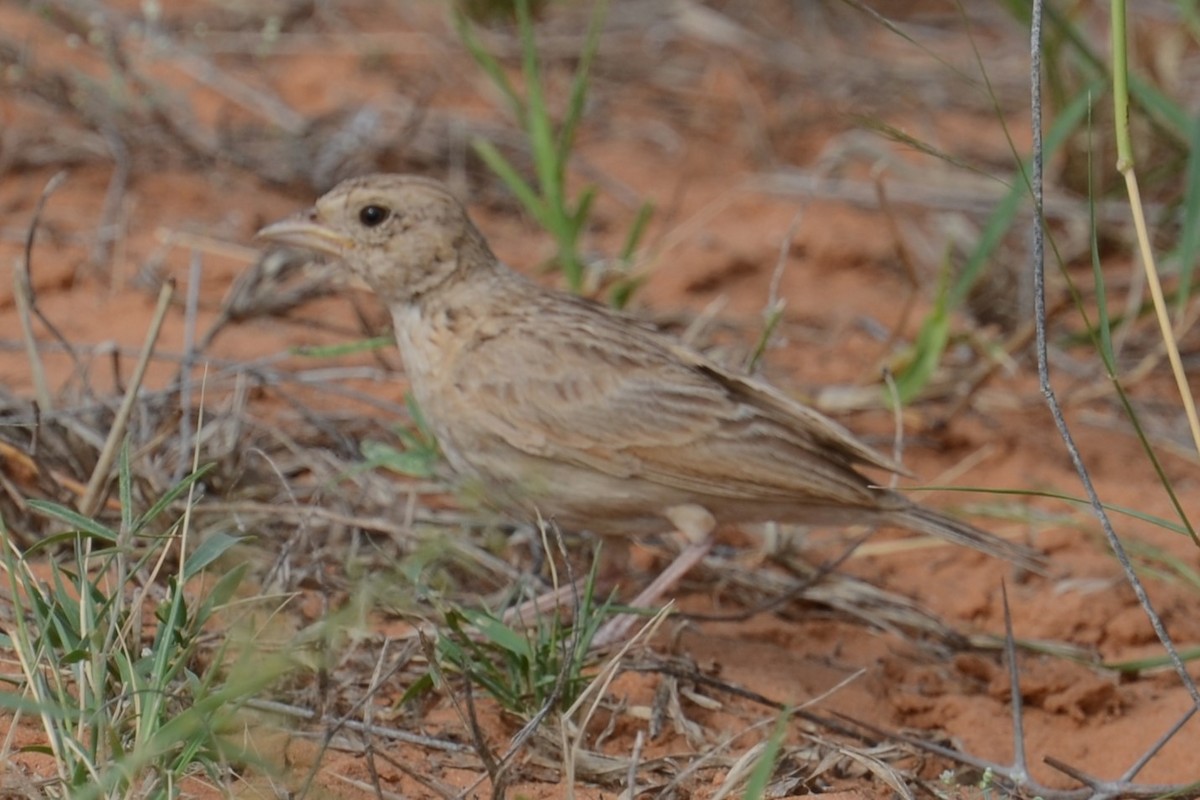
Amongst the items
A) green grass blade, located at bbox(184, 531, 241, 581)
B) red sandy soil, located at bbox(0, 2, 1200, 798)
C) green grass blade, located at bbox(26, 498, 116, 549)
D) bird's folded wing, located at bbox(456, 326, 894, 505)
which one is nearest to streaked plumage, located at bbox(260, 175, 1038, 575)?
bird's folded wing, located at bbox(456, 326, 894, 505)

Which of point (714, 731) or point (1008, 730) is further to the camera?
point (1008, 730)

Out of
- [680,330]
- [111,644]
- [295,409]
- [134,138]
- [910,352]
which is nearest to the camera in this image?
[111,644]

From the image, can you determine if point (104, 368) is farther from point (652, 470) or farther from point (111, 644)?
point (111, 644)

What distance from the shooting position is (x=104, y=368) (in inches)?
203

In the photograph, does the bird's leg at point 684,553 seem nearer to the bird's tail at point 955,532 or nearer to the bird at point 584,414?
the bird at point 584,414

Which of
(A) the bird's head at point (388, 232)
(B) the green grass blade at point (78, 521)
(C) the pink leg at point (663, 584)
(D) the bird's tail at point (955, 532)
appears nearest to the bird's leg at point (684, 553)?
(C) the pink leg at point (663, 584)

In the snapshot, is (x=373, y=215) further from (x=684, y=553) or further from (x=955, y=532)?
(x=955, y=532)

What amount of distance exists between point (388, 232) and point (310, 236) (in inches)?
8.8

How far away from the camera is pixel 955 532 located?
13.5 feet


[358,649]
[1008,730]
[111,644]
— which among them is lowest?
[1008,730]

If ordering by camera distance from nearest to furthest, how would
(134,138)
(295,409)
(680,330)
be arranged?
(295,409) → (680,330) → (134,138)

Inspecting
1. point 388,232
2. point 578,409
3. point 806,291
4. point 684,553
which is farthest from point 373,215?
point 806,291

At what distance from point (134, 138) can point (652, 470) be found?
11.3 ft

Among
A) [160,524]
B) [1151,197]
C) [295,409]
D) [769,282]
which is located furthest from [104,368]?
[1151,197]
